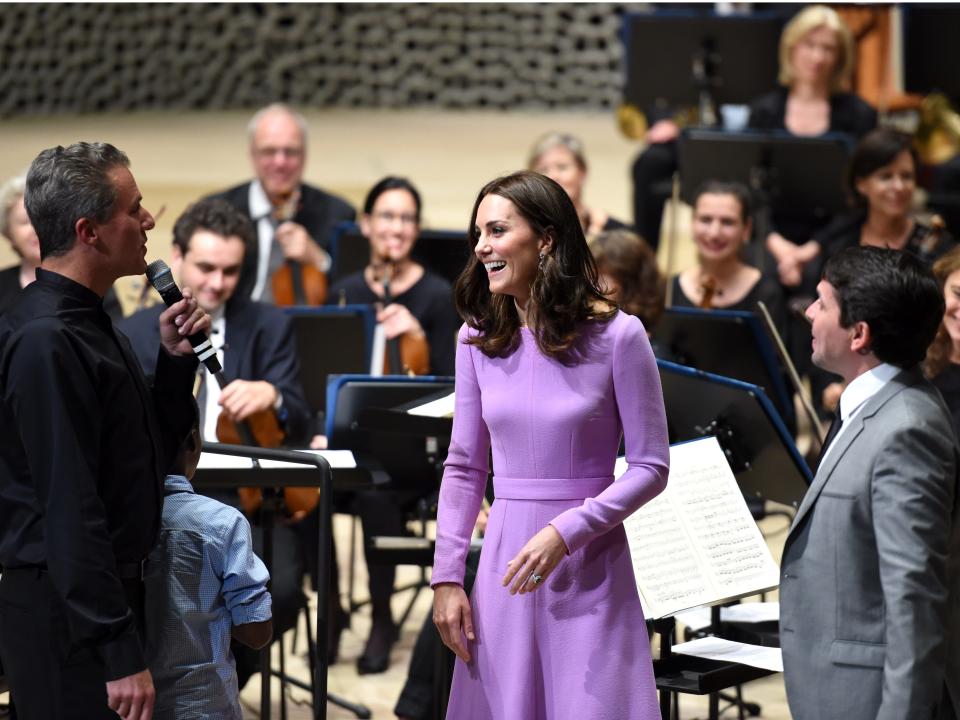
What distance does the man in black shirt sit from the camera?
2049mm

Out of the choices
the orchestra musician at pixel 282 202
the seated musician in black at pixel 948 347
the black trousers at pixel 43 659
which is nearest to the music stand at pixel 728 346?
the seated musician in black at pixel 948 347

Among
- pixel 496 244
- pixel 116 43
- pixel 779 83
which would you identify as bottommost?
pixel 496 244

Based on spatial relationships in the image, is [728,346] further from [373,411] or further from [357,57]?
[357,57]

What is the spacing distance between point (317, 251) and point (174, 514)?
307cm

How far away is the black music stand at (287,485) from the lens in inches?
95.2

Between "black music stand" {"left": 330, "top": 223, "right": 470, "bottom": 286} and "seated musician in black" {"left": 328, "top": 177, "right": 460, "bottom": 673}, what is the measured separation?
0.78 feet

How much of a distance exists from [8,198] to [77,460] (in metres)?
2.51

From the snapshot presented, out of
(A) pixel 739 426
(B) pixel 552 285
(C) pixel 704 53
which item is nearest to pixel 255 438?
(A) pixel 739 426

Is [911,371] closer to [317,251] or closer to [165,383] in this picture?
[165,383]

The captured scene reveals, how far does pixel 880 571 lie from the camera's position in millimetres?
2154

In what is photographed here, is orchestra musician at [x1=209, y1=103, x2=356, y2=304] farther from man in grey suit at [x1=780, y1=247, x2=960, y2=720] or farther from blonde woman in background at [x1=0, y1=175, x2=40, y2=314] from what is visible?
man in grey suit at [x1=780, y1=247, x2=960, y2=720]

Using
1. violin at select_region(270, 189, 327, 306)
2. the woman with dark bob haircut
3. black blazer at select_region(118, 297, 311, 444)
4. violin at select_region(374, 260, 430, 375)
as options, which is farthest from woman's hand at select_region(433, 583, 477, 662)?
the woman with dark bob haircut

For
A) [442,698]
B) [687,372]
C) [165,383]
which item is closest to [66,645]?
[165,383]

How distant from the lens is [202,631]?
2311mm
